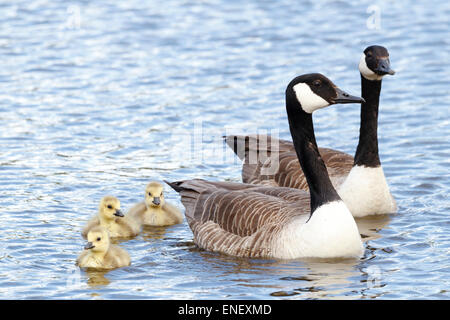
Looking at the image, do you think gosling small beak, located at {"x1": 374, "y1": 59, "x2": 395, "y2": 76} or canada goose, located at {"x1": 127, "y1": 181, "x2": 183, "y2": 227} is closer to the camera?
gosling small beak, located at {"x1": 374, "y1": 59, "x2": 395, "y2": 76}

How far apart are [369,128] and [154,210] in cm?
279

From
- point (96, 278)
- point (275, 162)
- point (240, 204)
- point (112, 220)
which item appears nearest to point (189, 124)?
point (275, 162)

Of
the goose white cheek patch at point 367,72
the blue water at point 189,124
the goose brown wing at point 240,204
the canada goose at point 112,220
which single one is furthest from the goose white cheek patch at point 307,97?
the canada goose at point 112,220

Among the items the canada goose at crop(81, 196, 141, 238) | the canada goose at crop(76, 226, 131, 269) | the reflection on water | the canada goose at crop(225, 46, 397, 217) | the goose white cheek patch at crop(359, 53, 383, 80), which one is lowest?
the reflection on water

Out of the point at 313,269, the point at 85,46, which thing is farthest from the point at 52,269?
the point at 85,46

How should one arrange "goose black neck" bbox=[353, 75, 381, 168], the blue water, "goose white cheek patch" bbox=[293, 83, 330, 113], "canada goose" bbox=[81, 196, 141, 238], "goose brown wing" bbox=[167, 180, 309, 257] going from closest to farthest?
1. the blue water
2. "goose white cheek patch" bbox=[293, 83, 330, 113]
3. "goose brown wing" bbox=[167, 180, 309, 257]
4. "canada goose" bbox=[81, 196, 141, 238]
5. "goose black neck" bbox=[353, 75, 381, 168]

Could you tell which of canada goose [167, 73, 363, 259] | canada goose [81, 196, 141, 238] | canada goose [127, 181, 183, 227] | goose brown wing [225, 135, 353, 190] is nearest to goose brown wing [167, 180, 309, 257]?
canada goose [167, 73, 363, 259]

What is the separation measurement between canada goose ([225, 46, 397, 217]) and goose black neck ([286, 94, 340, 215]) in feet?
5.02

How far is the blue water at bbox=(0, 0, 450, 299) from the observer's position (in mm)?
10352

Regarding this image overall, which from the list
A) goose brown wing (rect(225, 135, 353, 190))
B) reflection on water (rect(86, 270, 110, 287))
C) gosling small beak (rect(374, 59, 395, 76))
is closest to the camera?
reflection on water (rect(86, 270, 110, 287))

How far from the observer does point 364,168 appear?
40.4 feet

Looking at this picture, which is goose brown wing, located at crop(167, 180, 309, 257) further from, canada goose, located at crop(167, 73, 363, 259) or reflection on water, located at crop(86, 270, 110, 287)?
reflection on water, located at crop(86, 270, 110, 287)

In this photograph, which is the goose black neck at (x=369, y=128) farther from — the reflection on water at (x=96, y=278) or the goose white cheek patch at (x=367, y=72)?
the reflection on water at (x=96, y=278)

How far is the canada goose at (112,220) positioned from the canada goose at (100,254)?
914 millimetres
